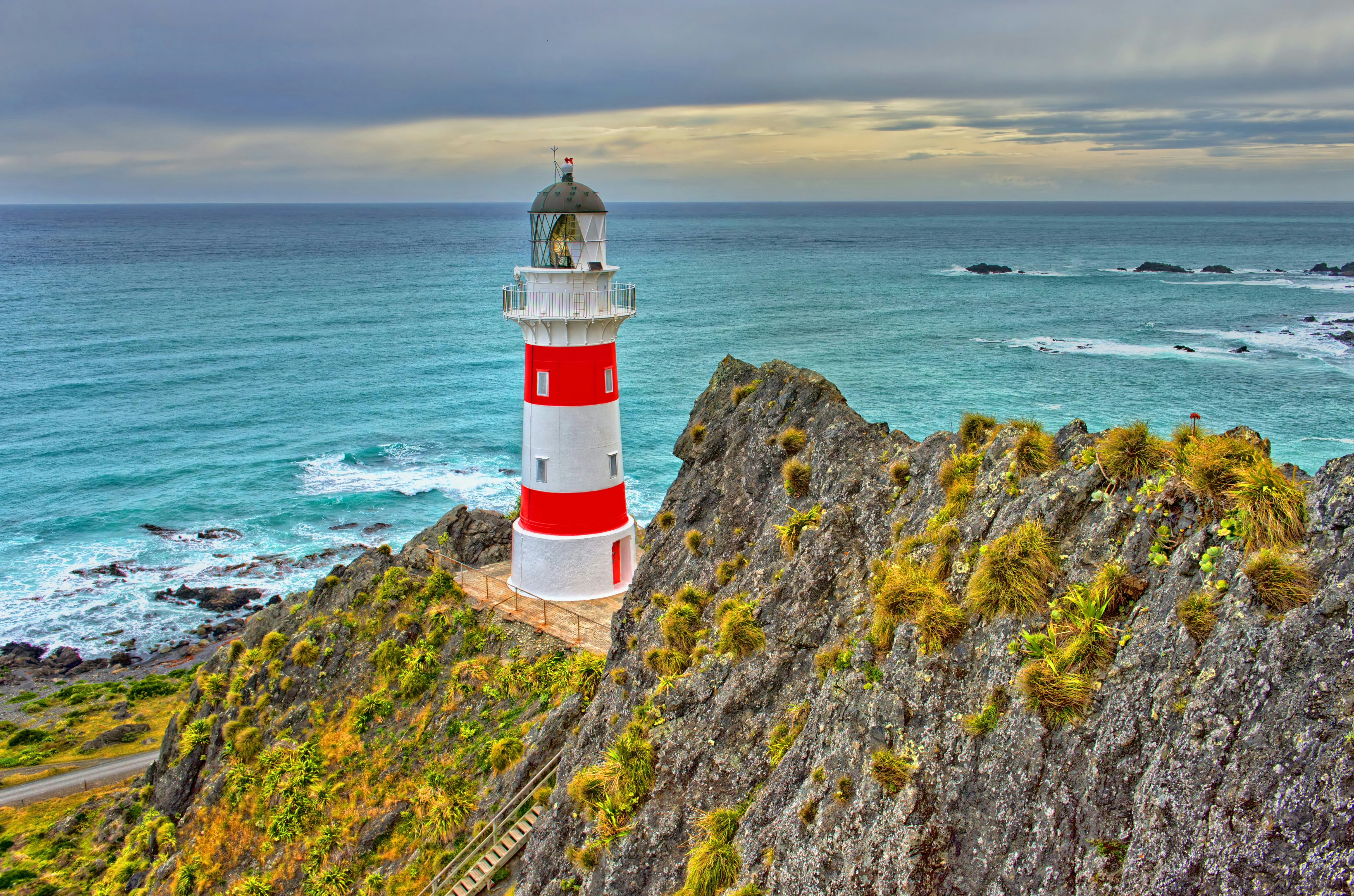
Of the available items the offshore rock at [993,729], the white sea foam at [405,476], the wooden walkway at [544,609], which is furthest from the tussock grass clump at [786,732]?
the white sea foam at [405,476]

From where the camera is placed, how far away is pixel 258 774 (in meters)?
22.6

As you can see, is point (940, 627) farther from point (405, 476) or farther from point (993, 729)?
point (405, 476)

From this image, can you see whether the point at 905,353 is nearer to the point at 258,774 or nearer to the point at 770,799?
the point at 258,774

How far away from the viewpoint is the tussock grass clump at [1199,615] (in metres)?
7.36

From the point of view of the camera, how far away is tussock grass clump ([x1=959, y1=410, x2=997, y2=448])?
40.9ft

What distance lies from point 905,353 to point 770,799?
78.1 m

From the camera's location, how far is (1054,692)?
317 inches

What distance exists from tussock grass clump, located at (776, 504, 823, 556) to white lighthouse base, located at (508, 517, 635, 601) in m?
11.0

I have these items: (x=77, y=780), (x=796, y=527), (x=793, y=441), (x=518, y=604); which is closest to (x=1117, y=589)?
(x=796, y=527)

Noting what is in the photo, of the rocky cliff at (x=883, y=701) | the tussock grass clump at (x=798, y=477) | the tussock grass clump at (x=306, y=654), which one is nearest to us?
the rocky cliff at (x=883, y=701)

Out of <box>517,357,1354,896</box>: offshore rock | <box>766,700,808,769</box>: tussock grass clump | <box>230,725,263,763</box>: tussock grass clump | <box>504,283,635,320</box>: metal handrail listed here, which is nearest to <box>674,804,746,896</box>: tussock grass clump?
<box>517,357,1354,896</box>: offshore rock

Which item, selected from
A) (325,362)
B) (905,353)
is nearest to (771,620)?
(905,353)

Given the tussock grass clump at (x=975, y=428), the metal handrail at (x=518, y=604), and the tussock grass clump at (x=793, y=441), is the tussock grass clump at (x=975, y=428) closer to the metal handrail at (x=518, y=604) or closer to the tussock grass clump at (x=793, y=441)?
the tussock grass clump at (x=793, y=441)

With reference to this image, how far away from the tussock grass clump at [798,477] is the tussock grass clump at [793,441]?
49.1 inches
